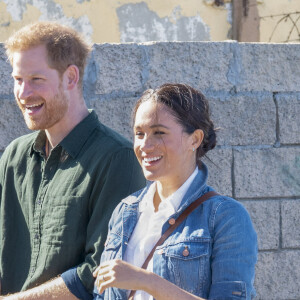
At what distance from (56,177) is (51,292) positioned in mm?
477

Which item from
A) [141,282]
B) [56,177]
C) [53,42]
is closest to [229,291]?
[141,282]

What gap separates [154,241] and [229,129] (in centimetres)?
187

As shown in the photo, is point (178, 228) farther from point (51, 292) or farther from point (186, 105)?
point (51, 292)

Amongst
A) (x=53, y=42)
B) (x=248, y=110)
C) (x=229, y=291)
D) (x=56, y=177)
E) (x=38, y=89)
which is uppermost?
(x=53, y=42)

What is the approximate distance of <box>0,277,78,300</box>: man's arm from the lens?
2725 millimetres

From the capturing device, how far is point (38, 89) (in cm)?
291

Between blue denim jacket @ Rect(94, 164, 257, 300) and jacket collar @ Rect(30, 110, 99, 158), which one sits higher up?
jacket collar @ Rect(30, 110, 99, 158)

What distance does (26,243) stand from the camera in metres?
2.96

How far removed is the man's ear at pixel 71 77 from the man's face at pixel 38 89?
0.05 metres

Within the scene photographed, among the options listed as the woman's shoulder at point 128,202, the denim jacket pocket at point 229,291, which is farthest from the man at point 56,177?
the denim jacket pocket at point 229,291

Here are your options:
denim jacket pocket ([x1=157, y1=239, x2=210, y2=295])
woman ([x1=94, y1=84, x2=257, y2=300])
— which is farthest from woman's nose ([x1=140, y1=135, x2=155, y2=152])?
denim jacket pocket ([x1=157, y1=239, x2=210, y2=295])

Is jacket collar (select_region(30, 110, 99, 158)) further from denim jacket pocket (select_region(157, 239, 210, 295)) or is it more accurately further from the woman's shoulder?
denim jacket pocket (select_region(157, 239, 210, 295))

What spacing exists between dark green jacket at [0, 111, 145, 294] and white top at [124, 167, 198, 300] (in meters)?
0.27

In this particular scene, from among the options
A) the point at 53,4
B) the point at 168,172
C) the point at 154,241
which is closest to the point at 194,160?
the point at 168,172
